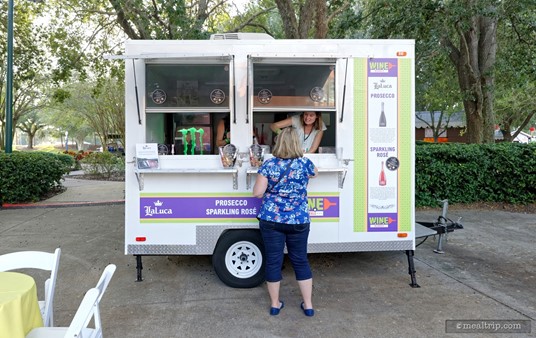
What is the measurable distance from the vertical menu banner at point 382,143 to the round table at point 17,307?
10.2ft

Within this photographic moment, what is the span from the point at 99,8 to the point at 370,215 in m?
10.2

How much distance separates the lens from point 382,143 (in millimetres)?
4312

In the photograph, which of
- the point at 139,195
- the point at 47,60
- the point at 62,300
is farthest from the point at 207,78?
the point at 47,60

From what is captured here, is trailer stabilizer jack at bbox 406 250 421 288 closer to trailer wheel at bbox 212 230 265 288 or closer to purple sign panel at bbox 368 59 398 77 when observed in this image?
trailer wheel at bbox 212 230 265 288

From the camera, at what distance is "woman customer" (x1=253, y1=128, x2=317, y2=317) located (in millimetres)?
3559

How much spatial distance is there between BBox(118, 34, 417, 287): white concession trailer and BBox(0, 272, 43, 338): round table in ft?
5.75

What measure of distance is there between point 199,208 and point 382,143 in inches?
79.8

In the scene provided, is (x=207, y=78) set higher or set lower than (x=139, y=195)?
higher

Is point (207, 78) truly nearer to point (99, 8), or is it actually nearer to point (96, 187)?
point (99, 8)

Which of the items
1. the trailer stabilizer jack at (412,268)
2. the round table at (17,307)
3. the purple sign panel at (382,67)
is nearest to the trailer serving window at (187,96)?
the purple sign panel at (382,67)

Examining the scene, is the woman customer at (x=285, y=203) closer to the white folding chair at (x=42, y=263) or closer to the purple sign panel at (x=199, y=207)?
the purple sign panel at (x=199, y=207)

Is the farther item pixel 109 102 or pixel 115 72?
pixel 109 102

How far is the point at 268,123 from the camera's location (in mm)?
4672

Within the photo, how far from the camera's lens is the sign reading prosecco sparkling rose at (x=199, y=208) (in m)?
4.23
